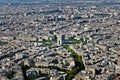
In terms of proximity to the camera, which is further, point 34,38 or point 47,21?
point 47,21

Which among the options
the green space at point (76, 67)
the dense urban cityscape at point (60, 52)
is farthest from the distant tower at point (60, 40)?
the green space at point (76, 67)

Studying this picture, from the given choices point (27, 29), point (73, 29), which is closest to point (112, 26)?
point (73, 29)

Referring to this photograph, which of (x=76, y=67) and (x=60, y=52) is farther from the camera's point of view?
(x=60, y=52)

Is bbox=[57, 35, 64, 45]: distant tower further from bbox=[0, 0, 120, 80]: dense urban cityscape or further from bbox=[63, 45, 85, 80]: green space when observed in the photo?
bbox=[63, 45, 85, 80]: green space

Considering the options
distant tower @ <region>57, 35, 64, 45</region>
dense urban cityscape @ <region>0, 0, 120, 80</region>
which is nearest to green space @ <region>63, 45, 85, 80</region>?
dense urban cityscape @ <region>0, 0, 120, 80</region>

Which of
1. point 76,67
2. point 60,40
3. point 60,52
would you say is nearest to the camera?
point 76,67

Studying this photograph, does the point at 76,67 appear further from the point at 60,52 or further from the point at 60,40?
the point at 60,40

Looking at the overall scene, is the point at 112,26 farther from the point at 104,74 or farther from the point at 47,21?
the point at 104,74

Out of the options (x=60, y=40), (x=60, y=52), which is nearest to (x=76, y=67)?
(x=60, y=52)

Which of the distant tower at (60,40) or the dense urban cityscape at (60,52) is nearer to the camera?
the dense urban cityscape at (60,52)

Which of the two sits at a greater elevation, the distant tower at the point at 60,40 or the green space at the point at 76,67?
the green space at the point at 76,67

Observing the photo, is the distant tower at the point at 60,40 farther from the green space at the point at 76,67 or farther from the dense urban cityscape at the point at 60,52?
the green space at the point at 76,67
